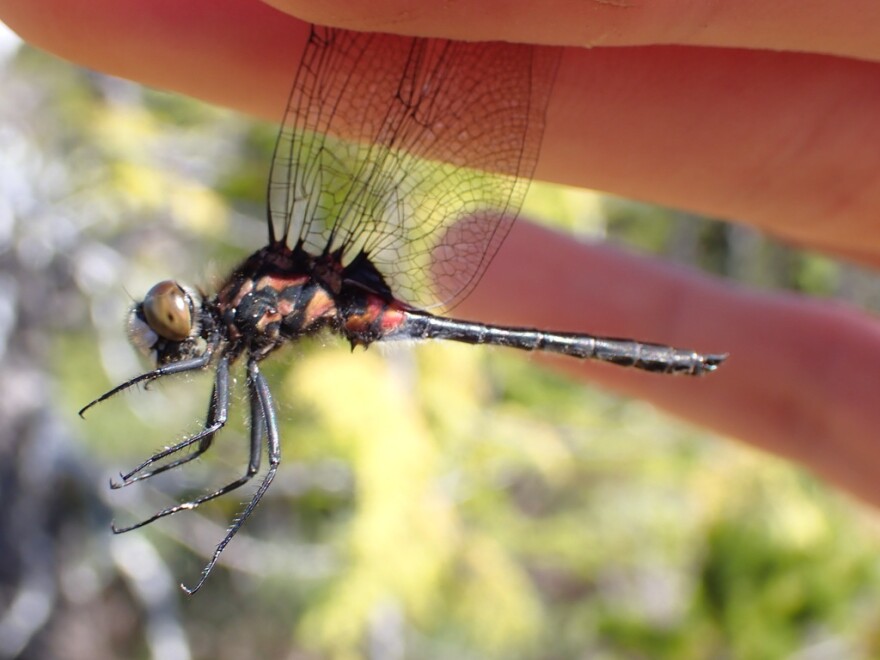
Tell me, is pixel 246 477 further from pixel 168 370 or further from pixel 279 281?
pixel 279 281

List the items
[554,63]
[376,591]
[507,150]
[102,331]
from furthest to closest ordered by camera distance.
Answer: [102,331] → [376,591] → [507,150] → [554,63]

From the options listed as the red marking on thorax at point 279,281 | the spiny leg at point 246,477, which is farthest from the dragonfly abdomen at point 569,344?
the spiny leg at point 246,477

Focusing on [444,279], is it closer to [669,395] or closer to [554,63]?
[554,63]

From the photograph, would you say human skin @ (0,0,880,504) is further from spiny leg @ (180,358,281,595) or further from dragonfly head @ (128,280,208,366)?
spiny leg @ (180,358,281,595)

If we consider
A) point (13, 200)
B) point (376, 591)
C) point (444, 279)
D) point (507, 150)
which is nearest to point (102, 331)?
point (13, 200)

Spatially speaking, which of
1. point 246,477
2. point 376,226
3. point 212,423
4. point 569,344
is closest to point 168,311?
point 212,423

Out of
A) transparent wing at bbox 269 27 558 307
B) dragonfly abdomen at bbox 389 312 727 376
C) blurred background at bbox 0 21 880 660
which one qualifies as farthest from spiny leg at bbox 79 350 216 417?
blurred background at bbox 0 21 880 660

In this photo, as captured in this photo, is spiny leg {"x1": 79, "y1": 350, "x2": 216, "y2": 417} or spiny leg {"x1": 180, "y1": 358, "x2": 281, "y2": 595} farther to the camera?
spiny leg {"x1": 180, "y1": 358, "x2": 281, "y2": 595}

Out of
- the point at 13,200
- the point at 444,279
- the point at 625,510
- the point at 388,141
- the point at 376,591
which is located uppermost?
the point at 388,141
